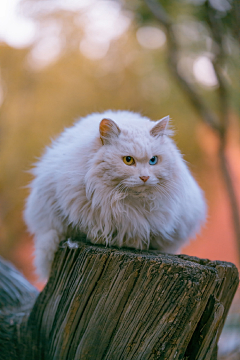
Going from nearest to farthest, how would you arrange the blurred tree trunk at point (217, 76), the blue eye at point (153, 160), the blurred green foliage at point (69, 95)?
the blue eye at point (153, 160) → the blurred tree trunk at point (217, 76) → the blurred green foliage at point (69, 95)

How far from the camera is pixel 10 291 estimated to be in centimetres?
218

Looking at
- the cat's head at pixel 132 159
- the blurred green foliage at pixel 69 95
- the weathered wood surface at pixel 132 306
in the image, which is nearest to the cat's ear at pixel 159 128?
the cat's head at pixel 132 159

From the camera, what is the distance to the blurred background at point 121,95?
11.8ft

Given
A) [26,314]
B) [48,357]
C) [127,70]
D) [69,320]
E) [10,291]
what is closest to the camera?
[69,320]

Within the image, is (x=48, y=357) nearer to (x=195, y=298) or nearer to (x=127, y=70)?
(x=195, y=298)

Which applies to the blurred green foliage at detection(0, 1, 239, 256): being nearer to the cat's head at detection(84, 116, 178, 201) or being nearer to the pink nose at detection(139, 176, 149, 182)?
the cat's head at detection(84, 116, 178, 201)

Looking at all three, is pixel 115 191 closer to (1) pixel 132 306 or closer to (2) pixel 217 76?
(1) pixel 132 306

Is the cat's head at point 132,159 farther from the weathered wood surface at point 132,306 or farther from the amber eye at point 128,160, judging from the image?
the weathered wood surface at point 132,306

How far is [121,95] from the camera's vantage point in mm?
5340

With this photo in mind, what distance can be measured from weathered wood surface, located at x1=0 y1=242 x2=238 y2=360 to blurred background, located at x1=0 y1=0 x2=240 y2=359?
95.8 inches

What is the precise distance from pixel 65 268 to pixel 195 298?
0.72 m

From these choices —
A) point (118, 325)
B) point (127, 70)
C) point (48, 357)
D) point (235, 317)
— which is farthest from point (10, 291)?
point (127, 70)

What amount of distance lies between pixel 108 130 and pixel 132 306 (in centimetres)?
84

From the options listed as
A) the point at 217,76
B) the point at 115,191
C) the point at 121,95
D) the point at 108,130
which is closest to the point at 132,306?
the point at 115,191
